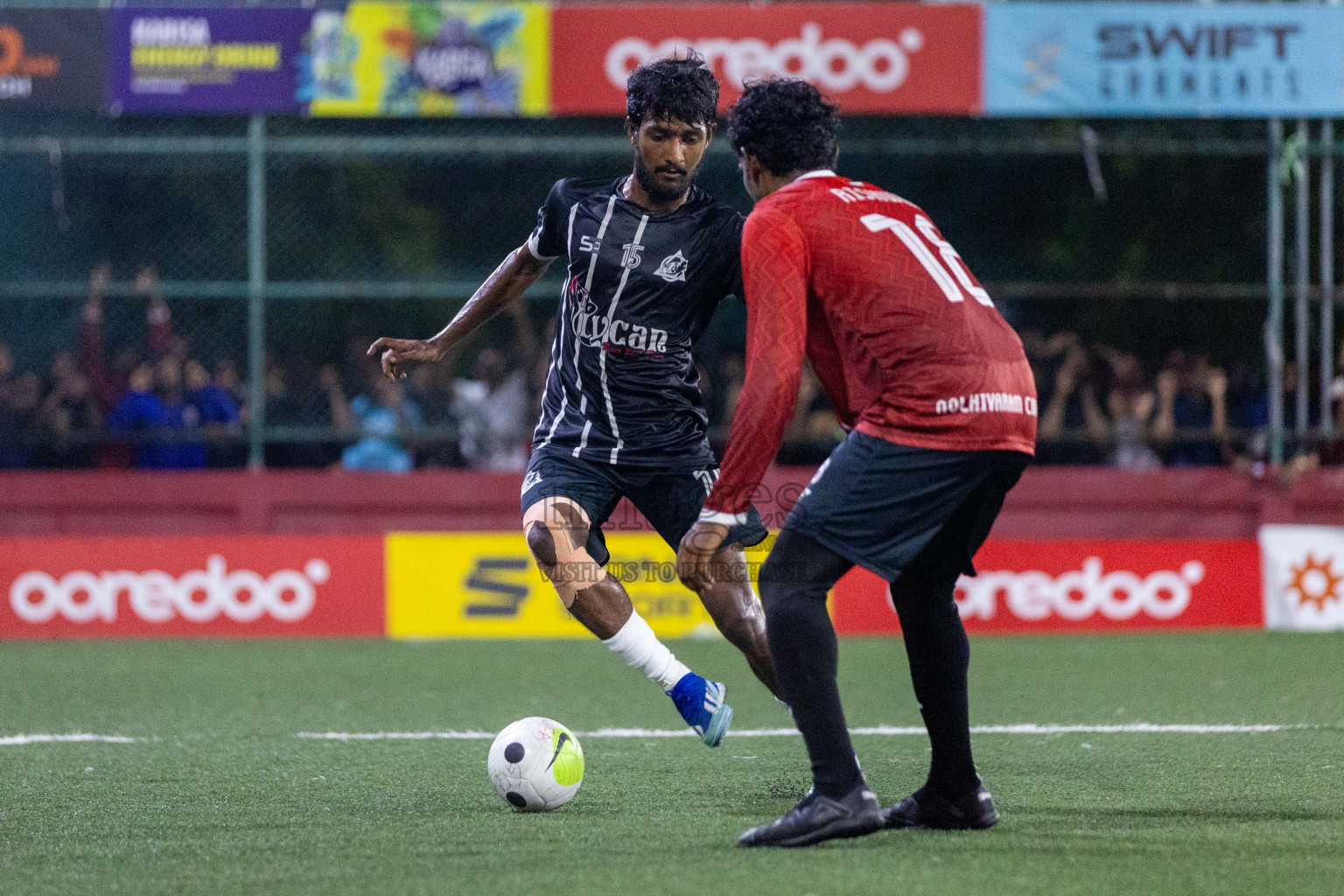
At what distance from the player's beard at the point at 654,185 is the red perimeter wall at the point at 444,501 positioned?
23.0ft

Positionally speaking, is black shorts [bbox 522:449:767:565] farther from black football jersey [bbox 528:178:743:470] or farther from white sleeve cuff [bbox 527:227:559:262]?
white sleeve cuff [bbox 527:227:559:262]

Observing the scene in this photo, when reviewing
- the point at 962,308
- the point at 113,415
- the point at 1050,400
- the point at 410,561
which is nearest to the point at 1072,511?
the point at 1050,400

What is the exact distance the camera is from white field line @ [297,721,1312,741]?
6.78 meters

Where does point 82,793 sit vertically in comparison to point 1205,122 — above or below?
below

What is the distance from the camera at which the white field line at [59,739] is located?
6.63 metres

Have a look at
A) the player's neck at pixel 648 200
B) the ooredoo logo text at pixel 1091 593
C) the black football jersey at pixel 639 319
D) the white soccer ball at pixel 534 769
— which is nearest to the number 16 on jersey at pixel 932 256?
the black football jersey at pixel 639 319

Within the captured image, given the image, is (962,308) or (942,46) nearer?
(962,308)

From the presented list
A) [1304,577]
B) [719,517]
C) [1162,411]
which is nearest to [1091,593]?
[1304,577]

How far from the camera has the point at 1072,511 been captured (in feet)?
41.1

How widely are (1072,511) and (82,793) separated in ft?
28.8

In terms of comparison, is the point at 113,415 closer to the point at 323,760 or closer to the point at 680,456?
the point at 323,760

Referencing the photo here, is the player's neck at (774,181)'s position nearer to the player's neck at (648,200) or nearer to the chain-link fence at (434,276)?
the player's neck at (648,200)

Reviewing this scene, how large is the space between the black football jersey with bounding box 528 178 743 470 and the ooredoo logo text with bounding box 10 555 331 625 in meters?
6.52

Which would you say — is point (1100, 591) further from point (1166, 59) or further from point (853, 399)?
point (853, 399)
